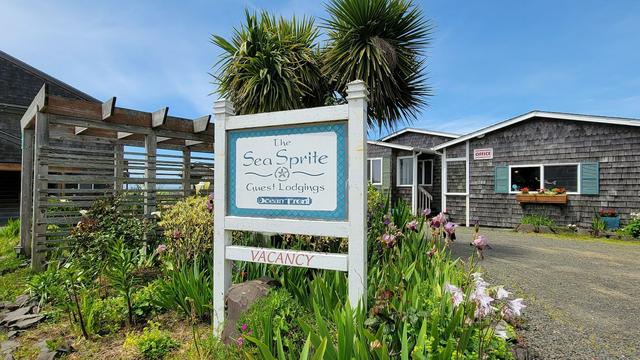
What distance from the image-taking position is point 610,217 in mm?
9898

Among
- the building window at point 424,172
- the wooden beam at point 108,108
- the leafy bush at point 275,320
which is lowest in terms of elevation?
the leafy bush at point 275,320

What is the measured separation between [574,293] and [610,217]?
7.56 metres

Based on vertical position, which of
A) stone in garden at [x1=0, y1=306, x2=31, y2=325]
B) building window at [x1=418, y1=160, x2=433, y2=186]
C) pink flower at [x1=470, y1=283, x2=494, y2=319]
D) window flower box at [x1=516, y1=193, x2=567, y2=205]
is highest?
building window at [x1=418, y1=160, x2=433, y2=186]

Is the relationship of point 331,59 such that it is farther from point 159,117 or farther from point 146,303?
point 146,303

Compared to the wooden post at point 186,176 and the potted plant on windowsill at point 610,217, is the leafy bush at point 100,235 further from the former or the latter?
the potted plant on windowsill at point 610,217

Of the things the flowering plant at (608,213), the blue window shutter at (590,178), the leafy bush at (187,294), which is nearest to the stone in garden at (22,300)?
the leafy bush at (187,294)

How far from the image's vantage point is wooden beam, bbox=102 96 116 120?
588 centimetres

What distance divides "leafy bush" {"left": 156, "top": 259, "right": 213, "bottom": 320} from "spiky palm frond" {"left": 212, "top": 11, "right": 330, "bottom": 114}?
164 inches

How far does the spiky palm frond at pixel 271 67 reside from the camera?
6797 millimetres

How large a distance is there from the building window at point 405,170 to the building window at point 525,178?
13.6 feet

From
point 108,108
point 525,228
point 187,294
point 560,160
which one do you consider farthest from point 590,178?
point 108,108

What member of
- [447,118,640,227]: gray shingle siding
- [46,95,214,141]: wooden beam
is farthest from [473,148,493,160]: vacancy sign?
[46,95,214,141]: wooden beam

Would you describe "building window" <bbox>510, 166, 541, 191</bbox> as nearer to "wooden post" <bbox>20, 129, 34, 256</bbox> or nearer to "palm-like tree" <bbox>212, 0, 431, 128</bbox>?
"palm-like tree" <bbox>212, 0, 431, 128</bbox>

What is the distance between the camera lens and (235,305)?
2.75 m
